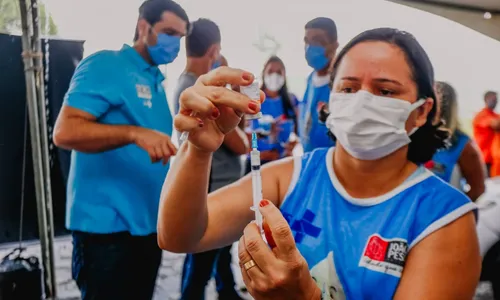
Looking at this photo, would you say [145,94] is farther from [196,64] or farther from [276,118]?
[276,118]

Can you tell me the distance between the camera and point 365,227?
857 millimetres

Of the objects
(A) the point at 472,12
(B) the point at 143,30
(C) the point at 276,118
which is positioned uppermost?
(A) the point at 472,12

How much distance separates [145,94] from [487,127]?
247cm

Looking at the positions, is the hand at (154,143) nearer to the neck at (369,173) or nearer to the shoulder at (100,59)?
the shoulder at (100,59)

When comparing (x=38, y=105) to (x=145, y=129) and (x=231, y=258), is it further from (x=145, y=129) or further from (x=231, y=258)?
(x=231, y=258)

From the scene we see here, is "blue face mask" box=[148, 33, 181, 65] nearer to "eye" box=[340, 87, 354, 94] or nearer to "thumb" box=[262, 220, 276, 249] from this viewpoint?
"eye" box=[340, 87, 354, 94]

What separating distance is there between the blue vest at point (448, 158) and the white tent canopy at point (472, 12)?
627 millimetres

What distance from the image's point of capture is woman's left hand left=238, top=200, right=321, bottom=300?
575mm

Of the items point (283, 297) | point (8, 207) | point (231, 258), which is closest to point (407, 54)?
point (283, 297)

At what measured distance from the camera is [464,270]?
82cm

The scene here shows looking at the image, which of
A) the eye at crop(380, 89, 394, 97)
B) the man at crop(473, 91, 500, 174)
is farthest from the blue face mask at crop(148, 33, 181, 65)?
the man at crop(473, 91, 500, 174)

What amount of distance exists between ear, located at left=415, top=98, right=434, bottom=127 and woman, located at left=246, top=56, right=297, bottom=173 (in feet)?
3.67

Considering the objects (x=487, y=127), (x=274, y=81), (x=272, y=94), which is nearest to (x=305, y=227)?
(x=274, y=81)

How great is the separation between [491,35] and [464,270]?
2.13 meters
